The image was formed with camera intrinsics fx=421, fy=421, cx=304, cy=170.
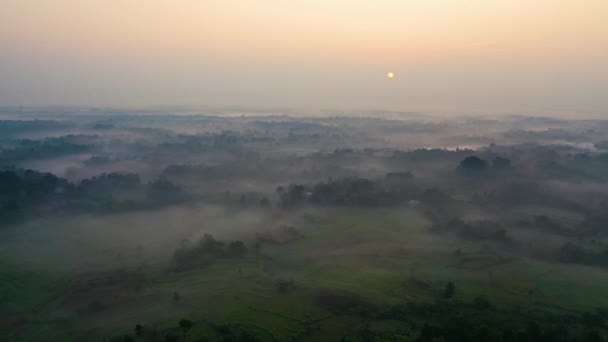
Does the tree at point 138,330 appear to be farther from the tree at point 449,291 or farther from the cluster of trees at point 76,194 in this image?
the cluster of trees at point 76,194

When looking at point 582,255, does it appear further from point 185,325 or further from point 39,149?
point 39,149

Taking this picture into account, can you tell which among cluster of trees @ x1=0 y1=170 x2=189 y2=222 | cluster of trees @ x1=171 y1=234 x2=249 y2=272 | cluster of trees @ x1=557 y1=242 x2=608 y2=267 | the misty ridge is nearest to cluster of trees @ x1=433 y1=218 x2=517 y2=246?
the misty ridge

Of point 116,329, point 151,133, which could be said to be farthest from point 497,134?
point 116,329

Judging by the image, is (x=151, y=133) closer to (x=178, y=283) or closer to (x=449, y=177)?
(x=449, y=177)

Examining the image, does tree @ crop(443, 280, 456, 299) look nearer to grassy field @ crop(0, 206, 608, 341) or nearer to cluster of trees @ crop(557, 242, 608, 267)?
grassy field @ crop(0, 206, 608, 341)

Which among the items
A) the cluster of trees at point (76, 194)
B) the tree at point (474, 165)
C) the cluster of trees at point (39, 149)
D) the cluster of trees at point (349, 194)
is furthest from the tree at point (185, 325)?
the cluster of trees at point (39, 149)

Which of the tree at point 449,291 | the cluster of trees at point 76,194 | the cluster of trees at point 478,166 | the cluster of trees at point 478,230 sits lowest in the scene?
the tree at point 449,291
